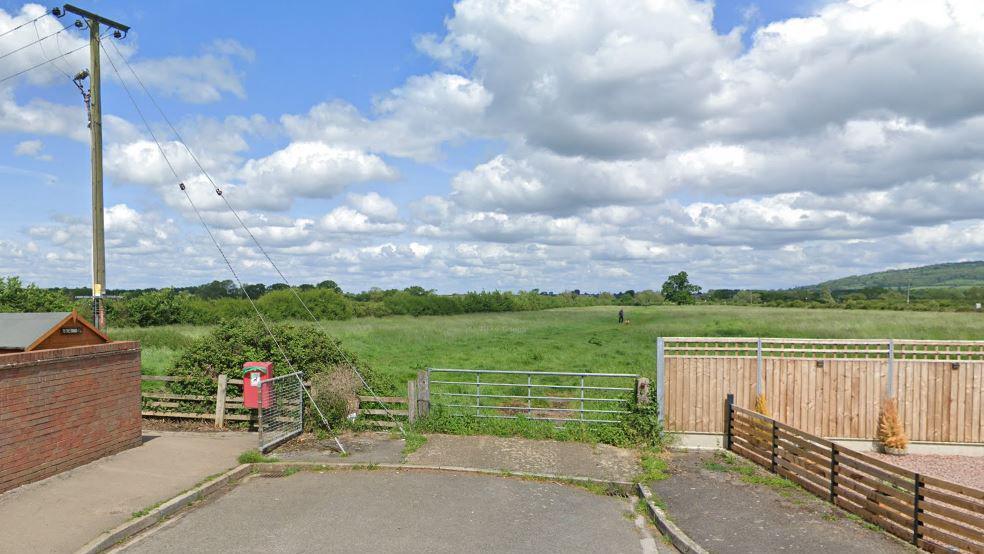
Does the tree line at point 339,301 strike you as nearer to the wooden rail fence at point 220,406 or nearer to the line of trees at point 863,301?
the line of trees at point 863,301

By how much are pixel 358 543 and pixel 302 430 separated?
6537 millimetres

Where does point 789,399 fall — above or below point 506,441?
above

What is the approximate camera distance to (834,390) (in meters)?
13.6

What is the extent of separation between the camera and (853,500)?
30.1 feet

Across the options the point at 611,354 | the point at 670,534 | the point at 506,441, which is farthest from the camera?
the point at 611,354

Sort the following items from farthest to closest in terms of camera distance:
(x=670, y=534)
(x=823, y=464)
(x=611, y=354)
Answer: (x=611, y=354)
(x=823, y=464)
(x=670, y=534)

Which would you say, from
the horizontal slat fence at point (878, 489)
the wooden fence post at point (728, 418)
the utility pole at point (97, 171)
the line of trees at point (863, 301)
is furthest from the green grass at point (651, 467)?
the line of trees at point (863, 301)

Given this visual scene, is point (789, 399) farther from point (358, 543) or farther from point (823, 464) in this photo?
point (358, 543)

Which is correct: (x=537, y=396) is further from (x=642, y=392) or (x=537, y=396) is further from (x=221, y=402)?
(x=221, y=402)

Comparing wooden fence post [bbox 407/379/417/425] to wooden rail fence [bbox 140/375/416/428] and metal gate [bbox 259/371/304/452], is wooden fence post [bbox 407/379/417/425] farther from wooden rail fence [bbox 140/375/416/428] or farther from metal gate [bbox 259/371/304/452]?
metal gate [bbox 259/371/304/452]

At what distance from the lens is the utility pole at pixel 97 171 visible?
13938mm

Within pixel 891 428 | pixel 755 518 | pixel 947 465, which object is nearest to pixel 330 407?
pixel 755 518

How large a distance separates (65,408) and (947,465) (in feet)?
54.0

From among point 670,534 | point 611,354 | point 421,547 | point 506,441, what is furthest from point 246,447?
point 611,354
